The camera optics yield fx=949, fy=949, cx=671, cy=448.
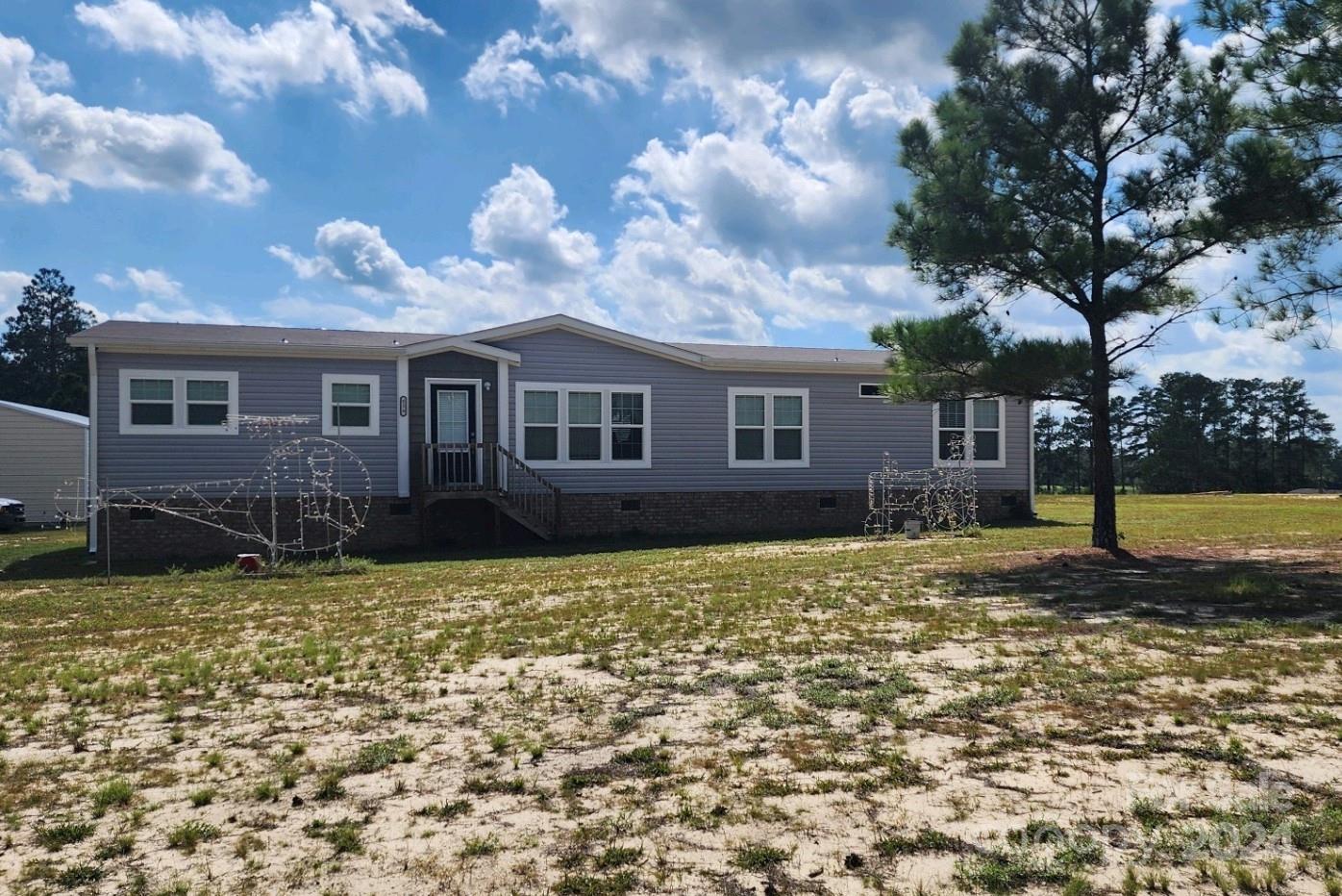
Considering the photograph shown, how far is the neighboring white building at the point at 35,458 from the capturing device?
26062 mm

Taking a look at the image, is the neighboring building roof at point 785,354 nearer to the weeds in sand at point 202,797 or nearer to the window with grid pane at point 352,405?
the window with grid pane at point 352,405

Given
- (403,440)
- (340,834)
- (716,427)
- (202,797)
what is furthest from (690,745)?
(716,427)

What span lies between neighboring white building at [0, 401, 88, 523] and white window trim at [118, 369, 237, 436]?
1263cm

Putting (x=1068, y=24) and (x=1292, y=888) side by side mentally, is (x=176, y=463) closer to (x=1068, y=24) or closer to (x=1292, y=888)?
(x=1068, y=24)

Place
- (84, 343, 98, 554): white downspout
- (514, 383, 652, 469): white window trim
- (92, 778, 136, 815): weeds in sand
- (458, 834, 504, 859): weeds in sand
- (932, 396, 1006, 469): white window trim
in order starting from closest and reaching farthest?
(458, 834, 504, 859): weeds in sand < (92, 778, 136, 815): weeds in sand < (84, 343, 98, 554): white downspout < (514, 383, 652, 469): white window trim < (932, 396, 1006, 469): white window trim

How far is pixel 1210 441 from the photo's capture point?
5384cm

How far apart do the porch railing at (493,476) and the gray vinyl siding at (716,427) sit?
51 centimetres

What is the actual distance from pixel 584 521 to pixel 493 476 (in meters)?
1.99

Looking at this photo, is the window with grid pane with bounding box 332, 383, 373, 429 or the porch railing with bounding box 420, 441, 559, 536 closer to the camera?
the window with grid pane with bounding box 332, 383, 373, 429

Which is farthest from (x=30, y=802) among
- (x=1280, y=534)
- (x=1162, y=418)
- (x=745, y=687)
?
(x=1162, y=418)

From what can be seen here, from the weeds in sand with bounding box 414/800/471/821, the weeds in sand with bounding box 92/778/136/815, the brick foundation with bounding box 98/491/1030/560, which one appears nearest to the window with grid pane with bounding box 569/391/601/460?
the brick foundation with bounding box 98/491/1030/560

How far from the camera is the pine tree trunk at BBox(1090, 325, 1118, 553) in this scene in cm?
1136

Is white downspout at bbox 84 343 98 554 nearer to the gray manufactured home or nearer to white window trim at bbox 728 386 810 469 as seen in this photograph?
the gray manufactured home

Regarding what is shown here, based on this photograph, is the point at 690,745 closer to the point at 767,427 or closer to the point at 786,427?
the point at 767,427
